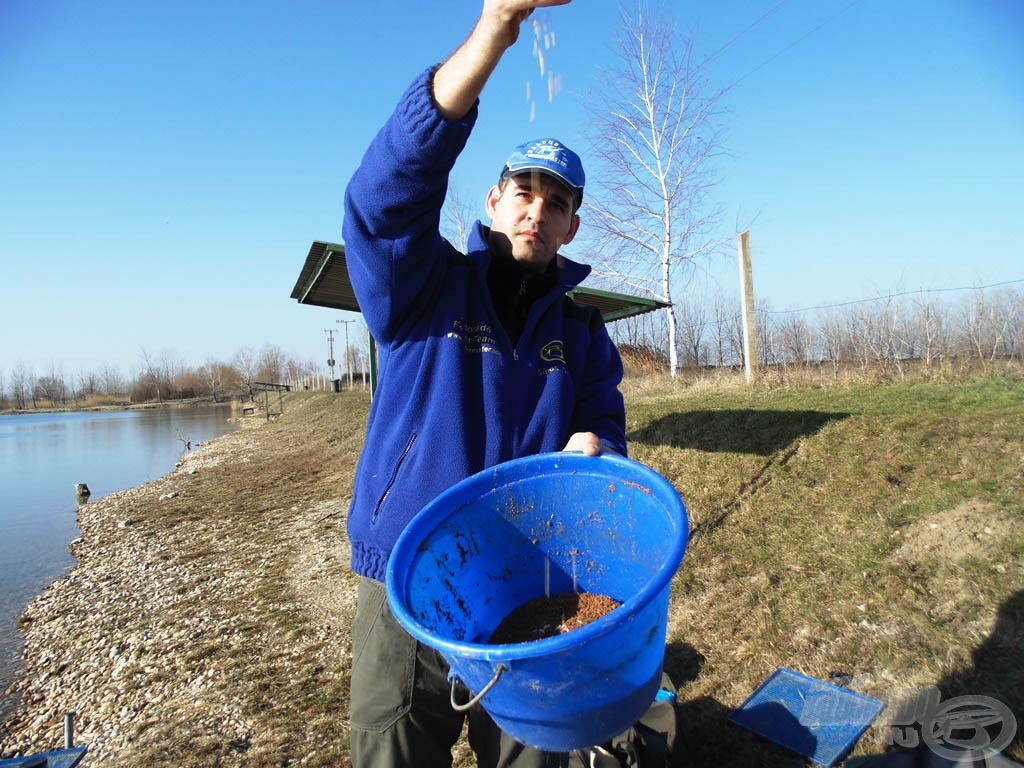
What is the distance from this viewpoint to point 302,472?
13.6 meters

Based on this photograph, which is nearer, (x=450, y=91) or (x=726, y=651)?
(x=450, y=91)

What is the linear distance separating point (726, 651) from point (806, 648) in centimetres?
Answer: 43

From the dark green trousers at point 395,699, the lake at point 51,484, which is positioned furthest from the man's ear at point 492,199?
the lake at point 51,484

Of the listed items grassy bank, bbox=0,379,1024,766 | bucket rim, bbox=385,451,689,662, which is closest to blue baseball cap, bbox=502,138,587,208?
bucket rim, bbox=385,451,689,662

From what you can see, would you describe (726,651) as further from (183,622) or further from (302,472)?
(302,472)

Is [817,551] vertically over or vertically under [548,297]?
under

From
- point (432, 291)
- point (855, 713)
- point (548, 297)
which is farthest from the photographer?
point (855, 713)

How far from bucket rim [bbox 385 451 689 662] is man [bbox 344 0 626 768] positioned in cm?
9

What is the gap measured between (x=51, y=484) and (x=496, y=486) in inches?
903

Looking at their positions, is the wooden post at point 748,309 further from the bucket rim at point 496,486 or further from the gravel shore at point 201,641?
the bucket rim at point 496,486

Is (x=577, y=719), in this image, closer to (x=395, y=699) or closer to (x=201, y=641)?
(x=395, y=699)

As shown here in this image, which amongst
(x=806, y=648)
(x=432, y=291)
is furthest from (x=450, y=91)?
(x=806, y=648)

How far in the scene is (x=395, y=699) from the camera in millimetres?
1629

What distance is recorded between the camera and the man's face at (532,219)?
1.78m
